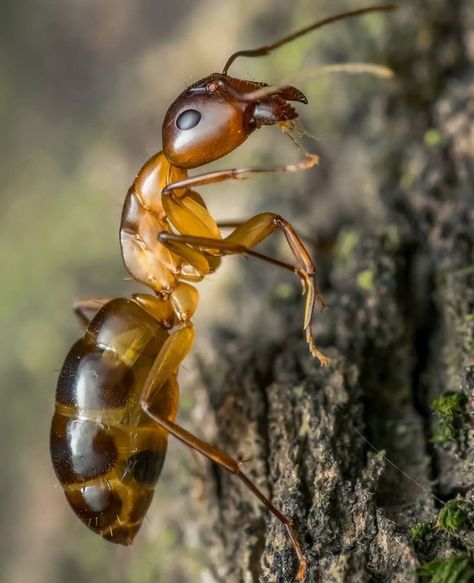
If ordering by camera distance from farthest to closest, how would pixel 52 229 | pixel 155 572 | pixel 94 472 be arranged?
pixel 52 229, pixel 155 572, pixel 94 472

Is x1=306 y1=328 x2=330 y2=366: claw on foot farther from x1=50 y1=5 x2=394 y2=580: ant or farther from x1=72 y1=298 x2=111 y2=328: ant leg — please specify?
x1=72 y1=298 x2=111 y2=328: ant leg

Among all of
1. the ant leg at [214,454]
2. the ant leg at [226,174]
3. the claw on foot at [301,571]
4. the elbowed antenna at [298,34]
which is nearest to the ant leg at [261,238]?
the ant leg at [226,174]

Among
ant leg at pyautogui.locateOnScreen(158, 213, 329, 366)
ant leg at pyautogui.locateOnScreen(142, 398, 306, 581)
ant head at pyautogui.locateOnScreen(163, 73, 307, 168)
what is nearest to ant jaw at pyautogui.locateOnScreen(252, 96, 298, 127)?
ant head at pyautogui.locateOnScreen(163, 73, 307, 168)

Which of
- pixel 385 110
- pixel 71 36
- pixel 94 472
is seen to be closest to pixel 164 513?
pixel 94 472

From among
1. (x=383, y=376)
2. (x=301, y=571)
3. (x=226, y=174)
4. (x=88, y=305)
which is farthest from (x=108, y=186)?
(x=301, y=571)

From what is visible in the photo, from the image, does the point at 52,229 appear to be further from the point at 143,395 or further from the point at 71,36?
the point at 143,395

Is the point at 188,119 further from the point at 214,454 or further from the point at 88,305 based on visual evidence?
the point at 214,454
